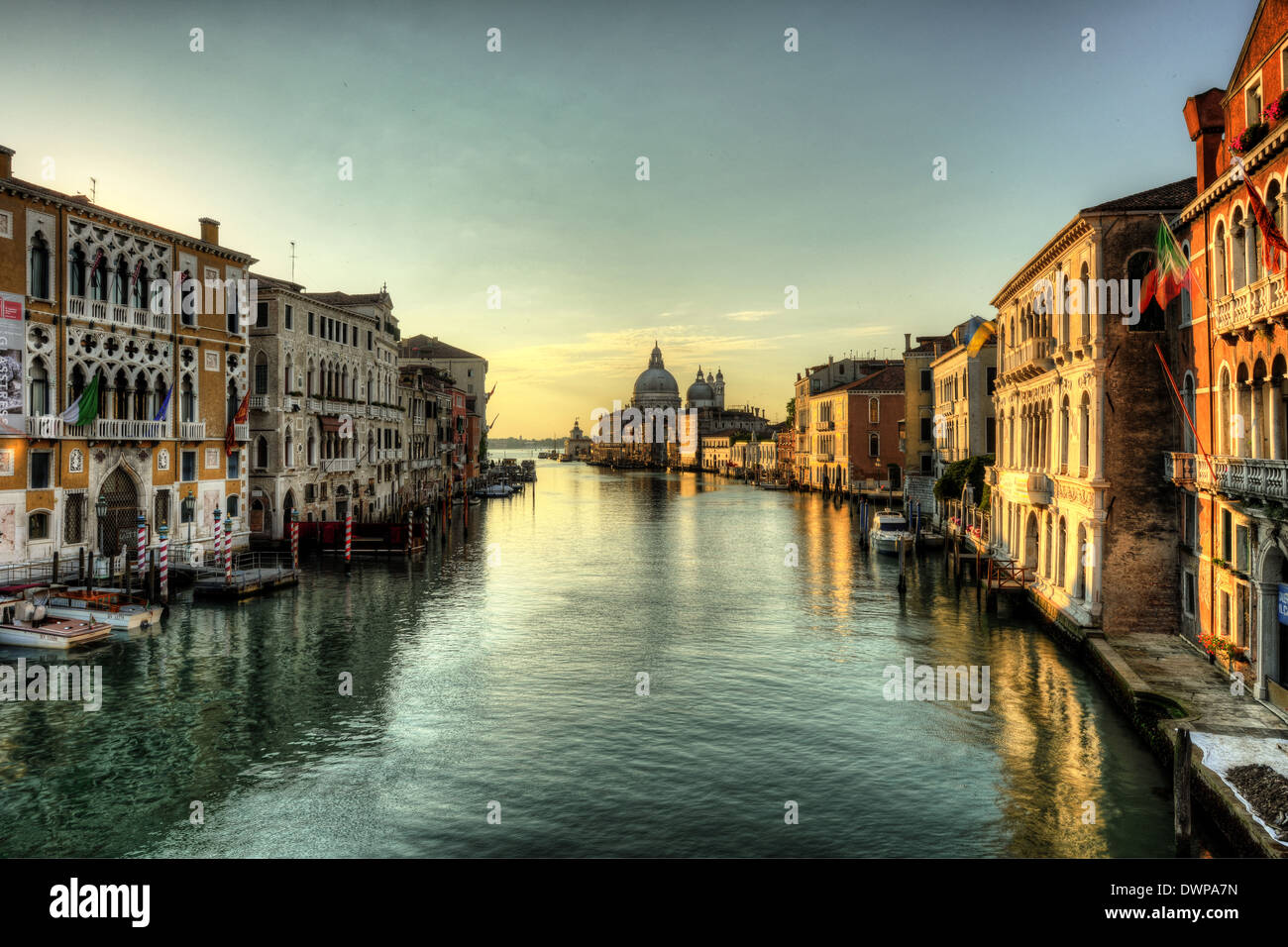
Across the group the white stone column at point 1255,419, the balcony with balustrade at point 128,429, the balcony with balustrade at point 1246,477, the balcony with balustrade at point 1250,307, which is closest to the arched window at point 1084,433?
the balcony with balustrade at point 1246,477

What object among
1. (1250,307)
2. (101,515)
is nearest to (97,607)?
(101,515)

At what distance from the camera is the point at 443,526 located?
51.9 metres

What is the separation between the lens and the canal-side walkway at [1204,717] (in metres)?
9.78

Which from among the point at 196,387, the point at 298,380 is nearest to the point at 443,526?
the point at 298,380

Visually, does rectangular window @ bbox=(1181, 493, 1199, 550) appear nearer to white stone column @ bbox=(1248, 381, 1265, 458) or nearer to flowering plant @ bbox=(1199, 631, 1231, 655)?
flowering plant @ bbox=(1199, 631, 1231, 655)

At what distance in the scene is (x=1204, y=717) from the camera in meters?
12.7

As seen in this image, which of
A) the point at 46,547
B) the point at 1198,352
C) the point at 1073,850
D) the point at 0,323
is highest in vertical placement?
the point at 0,323

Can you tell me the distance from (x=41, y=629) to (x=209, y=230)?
675 inches

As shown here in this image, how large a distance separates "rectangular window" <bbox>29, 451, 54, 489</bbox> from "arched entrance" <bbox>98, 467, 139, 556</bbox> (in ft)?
6.90

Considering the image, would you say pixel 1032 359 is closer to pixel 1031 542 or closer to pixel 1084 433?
pixel 1084 433

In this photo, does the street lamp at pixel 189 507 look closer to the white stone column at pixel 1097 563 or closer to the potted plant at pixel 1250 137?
the white stone column at pixel 1097 563
